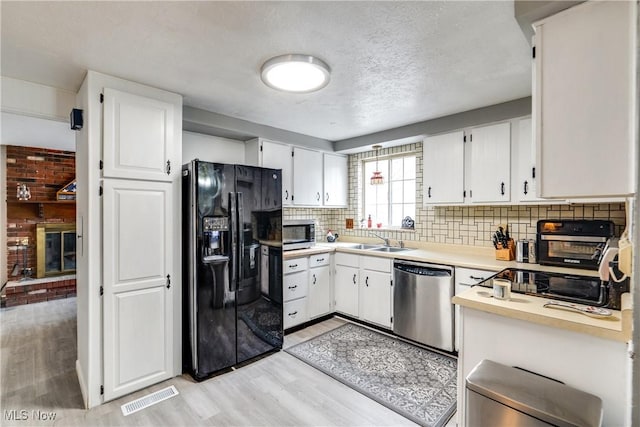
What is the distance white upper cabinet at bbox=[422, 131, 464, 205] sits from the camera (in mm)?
3049

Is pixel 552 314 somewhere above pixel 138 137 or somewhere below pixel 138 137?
below

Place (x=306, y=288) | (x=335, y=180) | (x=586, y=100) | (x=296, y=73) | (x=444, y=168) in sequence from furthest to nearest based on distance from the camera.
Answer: (x=335, y=180) < (x=306, y=288) < (x=444, y=168) < (x=296, y=73) < (x=586, y=100)

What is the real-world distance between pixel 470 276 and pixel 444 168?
1174 mm

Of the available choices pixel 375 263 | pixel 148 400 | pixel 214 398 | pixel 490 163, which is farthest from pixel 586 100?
pixel 148 400

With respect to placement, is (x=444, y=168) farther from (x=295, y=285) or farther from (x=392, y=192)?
(x=295, y=285)

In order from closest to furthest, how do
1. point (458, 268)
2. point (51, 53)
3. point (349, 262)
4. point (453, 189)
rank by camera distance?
1. point (51, 53)
2. point (458, 268)
3. point (453, 189)
4. point (349, 262)

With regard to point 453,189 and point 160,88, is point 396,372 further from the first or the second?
point 160,88

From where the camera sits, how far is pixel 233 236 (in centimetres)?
257

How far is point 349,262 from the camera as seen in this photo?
141 inches

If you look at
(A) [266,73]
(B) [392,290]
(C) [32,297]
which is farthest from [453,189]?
(C) [32,297]

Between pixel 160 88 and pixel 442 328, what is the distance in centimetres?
323

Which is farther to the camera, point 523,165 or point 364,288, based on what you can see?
point 364,288

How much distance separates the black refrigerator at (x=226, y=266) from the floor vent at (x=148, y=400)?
0.21m

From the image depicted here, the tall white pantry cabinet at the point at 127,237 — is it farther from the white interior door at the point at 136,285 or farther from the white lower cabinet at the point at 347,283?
the white lower cabinet at the point at 347,283
